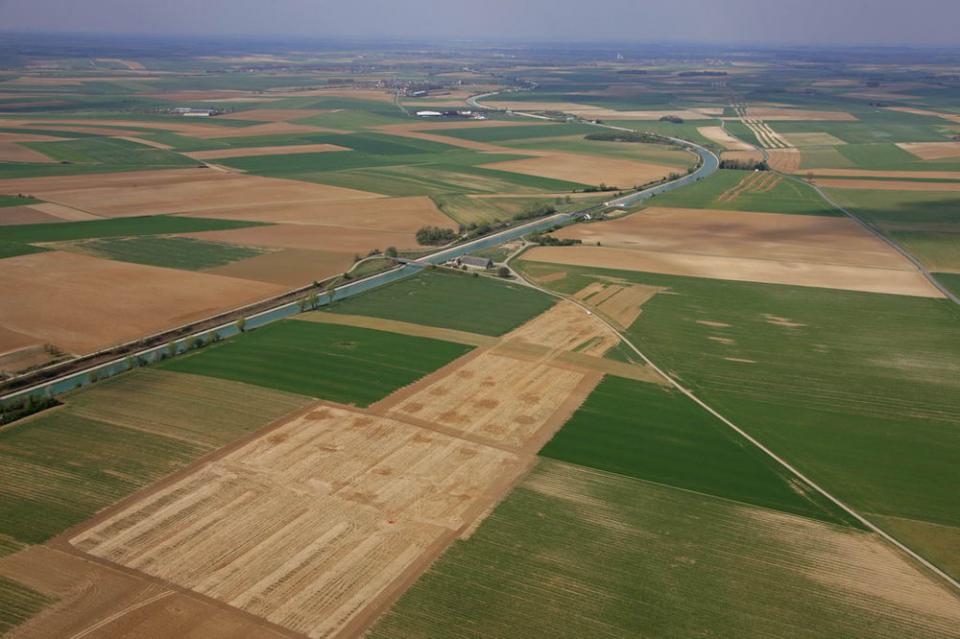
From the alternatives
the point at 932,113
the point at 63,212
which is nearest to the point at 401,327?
the point at 63,212

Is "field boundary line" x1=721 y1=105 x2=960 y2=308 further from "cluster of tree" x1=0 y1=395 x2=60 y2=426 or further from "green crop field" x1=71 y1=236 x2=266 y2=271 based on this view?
"green crop field" x1=71 y1=236 x2=266 y2=271

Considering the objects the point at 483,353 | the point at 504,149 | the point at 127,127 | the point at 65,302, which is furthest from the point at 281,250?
the point at 127,127

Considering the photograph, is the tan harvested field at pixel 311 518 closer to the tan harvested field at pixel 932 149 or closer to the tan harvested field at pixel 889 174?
the tan harvested field at pixel 889 174

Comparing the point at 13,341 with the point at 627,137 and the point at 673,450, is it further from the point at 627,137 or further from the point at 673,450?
the point at 627,137

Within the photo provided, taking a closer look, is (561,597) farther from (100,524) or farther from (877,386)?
(877,386)

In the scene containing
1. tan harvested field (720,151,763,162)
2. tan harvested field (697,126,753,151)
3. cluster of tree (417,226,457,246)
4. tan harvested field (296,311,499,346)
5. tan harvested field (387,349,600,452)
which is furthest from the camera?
tan harvested field (697,126,753,151)

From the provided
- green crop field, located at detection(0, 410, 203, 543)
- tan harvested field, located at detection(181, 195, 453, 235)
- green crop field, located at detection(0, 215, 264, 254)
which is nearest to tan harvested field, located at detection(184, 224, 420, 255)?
tan harvested field, located at detection(181, 195, 453, 235)
